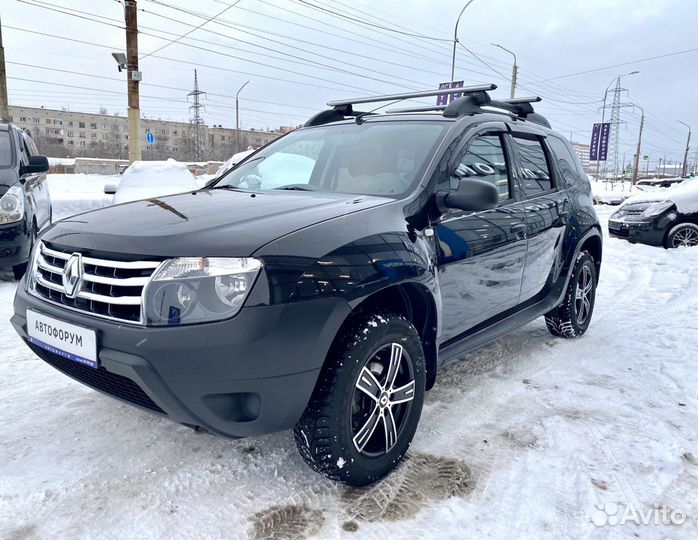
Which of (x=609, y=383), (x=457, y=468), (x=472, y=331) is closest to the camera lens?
(x=457, y=468)

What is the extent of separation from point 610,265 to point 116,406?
7078mm

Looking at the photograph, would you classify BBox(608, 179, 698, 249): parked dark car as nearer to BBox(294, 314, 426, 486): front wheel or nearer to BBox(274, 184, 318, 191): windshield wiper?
BBox(274, 184, 318, 191): windshield wiper

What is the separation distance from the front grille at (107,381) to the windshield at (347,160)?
1.40 m

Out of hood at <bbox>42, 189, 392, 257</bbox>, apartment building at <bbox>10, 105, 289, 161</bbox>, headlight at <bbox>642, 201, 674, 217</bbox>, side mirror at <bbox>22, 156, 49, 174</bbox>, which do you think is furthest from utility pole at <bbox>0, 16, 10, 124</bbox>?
apartment building at <bbox>10, 105, 289, 161</bbox>

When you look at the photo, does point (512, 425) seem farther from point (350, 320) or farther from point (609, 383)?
point (350, 320)

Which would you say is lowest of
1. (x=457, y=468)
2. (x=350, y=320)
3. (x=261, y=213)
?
(x=457, y=468)

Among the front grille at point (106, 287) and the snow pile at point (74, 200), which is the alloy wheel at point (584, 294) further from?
the snow pile at point (74, 200)

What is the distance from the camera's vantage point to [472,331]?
3162 millimetres

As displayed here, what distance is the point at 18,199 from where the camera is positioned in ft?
18.1

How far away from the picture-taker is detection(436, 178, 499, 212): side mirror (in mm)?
2541

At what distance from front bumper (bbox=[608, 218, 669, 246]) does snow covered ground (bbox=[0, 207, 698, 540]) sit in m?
6.16

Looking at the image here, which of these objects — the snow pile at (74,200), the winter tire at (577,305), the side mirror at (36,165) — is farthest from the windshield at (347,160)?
the snow pile at (74,200)

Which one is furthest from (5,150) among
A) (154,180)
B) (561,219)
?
(561,219)

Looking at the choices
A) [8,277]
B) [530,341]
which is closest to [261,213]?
[530,341]
